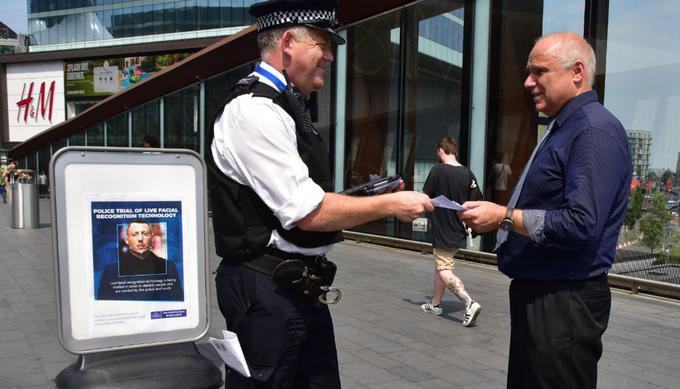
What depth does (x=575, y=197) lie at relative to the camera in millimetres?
2055

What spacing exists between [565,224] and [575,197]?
104 mm

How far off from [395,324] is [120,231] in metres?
3.74

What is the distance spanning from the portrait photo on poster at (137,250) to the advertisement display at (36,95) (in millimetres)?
37359

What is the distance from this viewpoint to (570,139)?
7.16ft

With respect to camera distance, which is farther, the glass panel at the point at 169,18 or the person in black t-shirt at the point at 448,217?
the glass panel at the point at 169,18

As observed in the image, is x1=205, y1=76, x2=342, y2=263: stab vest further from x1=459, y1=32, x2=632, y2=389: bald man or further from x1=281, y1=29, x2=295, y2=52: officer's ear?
x1=459, y1=32, x2=632, y2=389: bald man

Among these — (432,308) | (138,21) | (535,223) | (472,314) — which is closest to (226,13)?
(138,21)

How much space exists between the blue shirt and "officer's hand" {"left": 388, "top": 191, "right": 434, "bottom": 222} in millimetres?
478

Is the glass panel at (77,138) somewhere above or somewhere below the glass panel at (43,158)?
above

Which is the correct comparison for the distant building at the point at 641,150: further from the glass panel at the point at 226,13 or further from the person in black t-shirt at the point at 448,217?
the glass panel at the point at 226,13

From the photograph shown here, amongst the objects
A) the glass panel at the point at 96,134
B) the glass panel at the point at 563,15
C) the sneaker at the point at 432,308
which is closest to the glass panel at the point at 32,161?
the glass panel at the point at 96,134

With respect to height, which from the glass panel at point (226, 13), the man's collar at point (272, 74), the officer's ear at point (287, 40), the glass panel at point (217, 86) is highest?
the glass panel at point (226, 13)

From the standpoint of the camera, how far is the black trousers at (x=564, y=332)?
2.15m

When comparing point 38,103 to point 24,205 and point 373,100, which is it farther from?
point 373,100
